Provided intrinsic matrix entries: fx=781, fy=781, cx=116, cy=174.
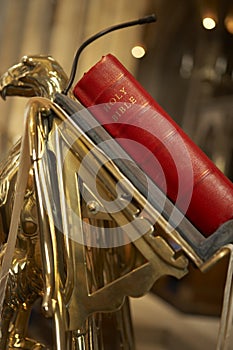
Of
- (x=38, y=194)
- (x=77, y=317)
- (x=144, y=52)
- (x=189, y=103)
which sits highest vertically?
(x=144, y=52)

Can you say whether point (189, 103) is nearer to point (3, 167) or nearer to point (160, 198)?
point (3, 167)

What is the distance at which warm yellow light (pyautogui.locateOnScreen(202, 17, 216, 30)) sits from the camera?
1977 mm

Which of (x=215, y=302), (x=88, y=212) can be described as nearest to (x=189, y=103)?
(x=215, y=302)

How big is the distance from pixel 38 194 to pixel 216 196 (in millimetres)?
156

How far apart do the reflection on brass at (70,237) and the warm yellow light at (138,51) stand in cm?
116

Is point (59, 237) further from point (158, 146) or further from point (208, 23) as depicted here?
point (208, 23)

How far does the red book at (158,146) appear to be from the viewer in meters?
0.66

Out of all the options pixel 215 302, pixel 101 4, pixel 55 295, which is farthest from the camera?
pixel 101 4

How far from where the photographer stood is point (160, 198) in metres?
0.65

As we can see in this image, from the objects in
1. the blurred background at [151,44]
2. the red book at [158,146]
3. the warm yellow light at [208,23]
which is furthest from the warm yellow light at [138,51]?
the red book at [158,146]

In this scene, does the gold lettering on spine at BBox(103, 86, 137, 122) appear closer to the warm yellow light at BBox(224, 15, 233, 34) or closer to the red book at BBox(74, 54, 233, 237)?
the red book at BBox(74, 54, 233, 237)

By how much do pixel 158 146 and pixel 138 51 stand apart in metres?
1.35

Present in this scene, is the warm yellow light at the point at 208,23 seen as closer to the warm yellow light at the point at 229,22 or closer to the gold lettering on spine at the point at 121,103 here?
the warm yellow light at the point at 229,22

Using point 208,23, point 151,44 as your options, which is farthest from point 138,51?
point 208,23
